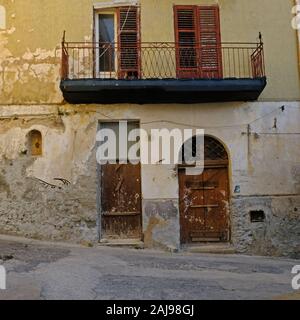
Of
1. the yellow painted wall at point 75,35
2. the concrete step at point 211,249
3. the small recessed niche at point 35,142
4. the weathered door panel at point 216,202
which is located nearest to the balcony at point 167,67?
the yellow painted wall at point 75,35

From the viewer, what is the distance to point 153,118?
32.4ft

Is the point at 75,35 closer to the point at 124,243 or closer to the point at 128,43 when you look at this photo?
the point at 128,43

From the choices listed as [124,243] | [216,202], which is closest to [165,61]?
[216,202]

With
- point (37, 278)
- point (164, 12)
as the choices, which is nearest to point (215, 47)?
point (164, 12)

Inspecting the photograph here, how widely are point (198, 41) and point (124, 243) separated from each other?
5.84 meters

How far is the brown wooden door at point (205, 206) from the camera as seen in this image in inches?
386

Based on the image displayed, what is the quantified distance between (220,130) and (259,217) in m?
2.54

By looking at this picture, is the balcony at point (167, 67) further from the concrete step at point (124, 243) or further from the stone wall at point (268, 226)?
the concrete step at point (124, 243)

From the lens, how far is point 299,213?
9.80m

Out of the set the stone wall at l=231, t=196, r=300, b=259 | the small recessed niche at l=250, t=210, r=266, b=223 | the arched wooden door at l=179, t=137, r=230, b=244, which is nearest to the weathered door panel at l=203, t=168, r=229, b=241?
the arched wooden door at l=179, t=137, r=230, b=244

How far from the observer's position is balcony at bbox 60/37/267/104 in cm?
941

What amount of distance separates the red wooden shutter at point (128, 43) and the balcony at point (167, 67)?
3 cm

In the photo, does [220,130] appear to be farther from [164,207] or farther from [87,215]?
[87,215]

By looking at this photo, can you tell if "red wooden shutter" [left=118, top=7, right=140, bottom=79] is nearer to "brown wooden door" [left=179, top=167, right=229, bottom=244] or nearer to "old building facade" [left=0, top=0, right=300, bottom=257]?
"old building facade" [left=0, top=0, right=300, bottom=257]
